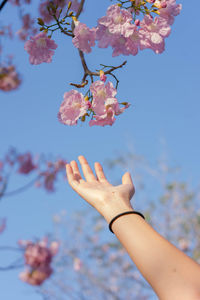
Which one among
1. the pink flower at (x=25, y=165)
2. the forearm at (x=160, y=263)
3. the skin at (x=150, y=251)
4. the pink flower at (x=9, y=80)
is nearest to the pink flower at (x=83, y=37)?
the skin at (x=150, y=251)

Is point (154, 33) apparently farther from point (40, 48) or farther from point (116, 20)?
point (40, 48)

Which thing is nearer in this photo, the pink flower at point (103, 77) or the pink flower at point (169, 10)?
the pink flower at point (103, 77)

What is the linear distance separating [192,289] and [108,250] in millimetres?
8961

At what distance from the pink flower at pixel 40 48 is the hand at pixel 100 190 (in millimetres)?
520

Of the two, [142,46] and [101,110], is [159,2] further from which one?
[101,110]

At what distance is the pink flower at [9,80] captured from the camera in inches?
237

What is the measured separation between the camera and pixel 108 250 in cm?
982

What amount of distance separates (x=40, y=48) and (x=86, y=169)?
62 cm

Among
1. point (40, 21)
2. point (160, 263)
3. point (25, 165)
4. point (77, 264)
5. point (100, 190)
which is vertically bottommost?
point (160, 263)

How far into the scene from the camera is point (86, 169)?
70.4 inches

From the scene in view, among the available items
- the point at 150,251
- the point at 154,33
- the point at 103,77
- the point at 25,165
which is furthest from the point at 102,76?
the point at 25,165

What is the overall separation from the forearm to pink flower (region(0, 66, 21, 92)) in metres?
5.06

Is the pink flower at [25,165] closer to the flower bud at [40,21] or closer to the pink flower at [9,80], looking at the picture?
the pink flower at [9,80]

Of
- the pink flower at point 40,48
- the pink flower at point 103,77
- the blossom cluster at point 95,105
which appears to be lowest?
the blossom cluster at point 95,105
